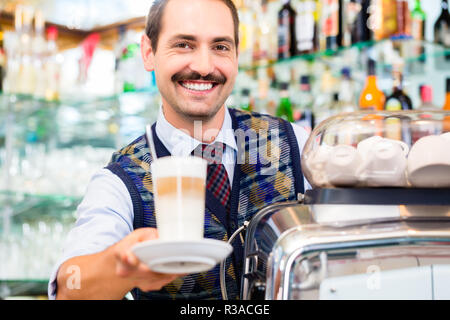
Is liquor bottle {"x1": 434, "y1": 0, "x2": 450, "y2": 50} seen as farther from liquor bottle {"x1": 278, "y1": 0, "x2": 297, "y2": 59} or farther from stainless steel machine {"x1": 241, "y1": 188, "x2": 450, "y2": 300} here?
stainless steel machine {"x1": 241, "y1": 188, "x2": 450, "y2": 300}

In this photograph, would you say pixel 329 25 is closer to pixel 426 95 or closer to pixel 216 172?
pixel 426 95

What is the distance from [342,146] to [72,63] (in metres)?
3.18

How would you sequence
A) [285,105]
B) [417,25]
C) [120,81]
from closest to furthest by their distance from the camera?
[417,25] < [285,105] < [120,81]

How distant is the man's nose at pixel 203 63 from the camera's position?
1504 mm

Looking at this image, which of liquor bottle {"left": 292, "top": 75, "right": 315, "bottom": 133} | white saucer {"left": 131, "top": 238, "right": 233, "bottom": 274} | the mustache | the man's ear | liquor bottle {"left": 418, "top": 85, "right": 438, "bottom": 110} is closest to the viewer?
white saucer {"left": 131, "top": 238, "right": 233, "bottom": 274}

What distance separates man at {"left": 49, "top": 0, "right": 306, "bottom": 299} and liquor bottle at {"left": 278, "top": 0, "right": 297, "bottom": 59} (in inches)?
42.5

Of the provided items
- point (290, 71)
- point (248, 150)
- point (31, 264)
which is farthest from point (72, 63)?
point (248, 150)

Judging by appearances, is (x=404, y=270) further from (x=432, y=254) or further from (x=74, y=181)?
(x=74, y=181)

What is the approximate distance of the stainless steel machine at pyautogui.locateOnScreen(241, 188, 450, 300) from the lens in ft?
3.04

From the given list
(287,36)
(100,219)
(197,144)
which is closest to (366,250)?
(100,219)

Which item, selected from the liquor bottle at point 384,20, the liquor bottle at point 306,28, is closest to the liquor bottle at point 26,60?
the liquor bottle at point 306,28

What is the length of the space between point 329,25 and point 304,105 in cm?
42

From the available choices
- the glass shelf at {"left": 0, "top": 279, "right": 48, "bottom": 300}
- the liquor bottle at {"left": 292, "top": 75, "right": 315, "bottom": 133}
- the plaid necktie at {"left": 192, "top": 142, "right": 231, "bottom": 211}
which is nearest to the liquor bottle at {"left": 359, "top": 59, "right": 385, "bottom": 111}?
the liquor bottle at {"left": 292, "top": 75, "right": 315, "bottom": 133}

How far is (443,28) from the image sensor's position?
263 cm
